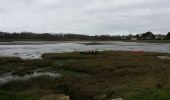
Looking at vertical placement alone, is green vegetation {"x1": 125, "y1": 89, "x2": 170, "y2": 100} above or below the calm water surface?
above

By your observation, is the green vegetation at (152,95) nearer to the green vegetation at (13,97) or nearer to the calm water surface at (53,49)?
the green vegetation at (13,97)

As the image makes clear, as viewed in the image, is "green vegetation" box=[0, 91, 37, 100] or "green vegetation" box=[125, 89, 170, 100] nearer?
"green vegetation" box=[125, 89, 170, 100]

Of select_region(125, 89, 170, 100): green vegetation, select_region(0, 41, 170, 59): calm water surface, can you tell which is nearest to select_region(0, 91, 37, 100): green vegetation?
select_region(125, 89, 170, 100): green vegetation

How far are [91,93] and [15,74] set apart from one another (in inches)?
450

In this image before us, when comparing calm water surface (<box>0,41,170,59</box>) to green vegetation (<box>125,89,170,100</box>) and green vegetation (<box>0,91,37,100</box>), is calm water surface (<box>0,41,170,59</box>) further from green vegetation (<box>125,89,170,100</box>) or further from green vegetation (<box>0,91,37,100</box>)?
green vegetation (<box>125,89,170,100</box>)

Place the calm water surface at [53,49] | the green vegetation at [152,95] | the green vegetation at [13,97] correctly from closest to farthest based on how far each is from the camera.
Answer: the green vegetation at [152,95] → the green vegetation at [13,97] → the calm water surface at [53,49]

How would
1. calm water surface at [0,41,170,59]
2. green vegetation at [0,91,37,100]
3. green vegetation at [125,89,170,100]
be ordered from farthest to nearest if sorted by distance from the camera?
calm water surface at [0,41,170,59] → green vegetation at [0,91,37,100] → green vegetation at [125,89,170,100]

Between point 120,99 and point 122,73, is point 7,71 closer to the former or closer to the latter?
point 122,73

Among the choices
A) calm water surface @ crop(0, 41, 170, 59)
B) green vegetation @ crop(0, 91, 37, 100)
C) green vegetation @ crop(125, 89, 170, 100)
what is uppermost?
green vegetation @ crop(125, 89, 170, 100)

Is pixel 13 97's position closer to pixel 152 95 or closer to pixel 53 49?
pixel 152 95

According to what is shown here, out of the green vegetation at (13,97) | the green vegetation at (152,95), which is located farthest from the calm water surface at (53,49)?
the green vegetation at (152,95)

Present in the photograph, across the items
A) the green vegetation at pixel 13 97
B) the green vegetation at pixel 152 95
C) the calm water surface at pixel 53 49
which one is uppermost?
the green vegetation at pixel 152 95

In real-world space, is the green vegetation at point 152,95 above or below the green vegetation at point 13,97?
above

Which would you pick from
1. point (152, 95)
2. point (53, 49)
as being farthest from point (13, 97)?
point (53, 49)
